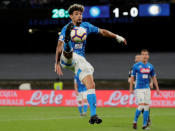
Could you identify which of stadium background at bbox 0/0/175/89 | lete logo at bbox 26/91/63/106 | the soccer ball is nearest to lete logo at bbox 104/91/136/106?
lete logo at bbox 26/91/63/106

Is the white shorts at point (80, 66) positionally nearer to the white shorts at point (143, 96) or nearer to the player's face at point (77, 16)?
the player's face at point (77, 16)

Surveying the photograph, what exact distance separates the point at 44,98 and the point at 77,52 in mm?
11407

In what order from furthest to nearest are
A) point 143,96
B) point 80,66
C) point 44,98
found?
point 44,98 → point 143,96 → point 80,66

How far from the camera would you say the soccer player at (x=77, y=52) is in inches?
252

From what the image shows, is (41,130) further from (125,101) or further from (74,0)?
(74,0)

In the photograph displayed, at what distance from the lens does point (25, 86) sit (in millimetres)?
21562

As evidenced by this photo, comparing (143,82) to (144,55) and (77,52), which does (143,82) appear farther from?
(77,52)

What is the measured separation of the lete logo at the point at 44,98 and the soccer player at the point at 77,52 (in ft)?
36.3

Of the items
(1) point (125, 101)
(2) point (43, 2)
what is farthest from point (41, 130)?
(2) point (43, 2)

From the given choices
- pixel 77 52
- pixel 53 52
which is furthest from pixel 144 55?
pixel 53 52

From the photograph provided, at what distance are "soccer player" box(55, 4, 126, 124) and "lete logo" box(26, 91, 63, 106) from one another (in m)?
11.1

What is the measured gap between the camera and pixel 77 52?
6699 mm

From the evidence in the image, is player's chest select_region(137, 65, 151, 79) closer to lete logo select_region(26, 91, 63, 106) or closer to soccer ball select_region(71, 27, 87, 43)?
soccer ball select_region(71, 27, 87, 43)

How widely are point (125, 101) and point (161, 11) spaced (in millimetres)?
Result: 4395
